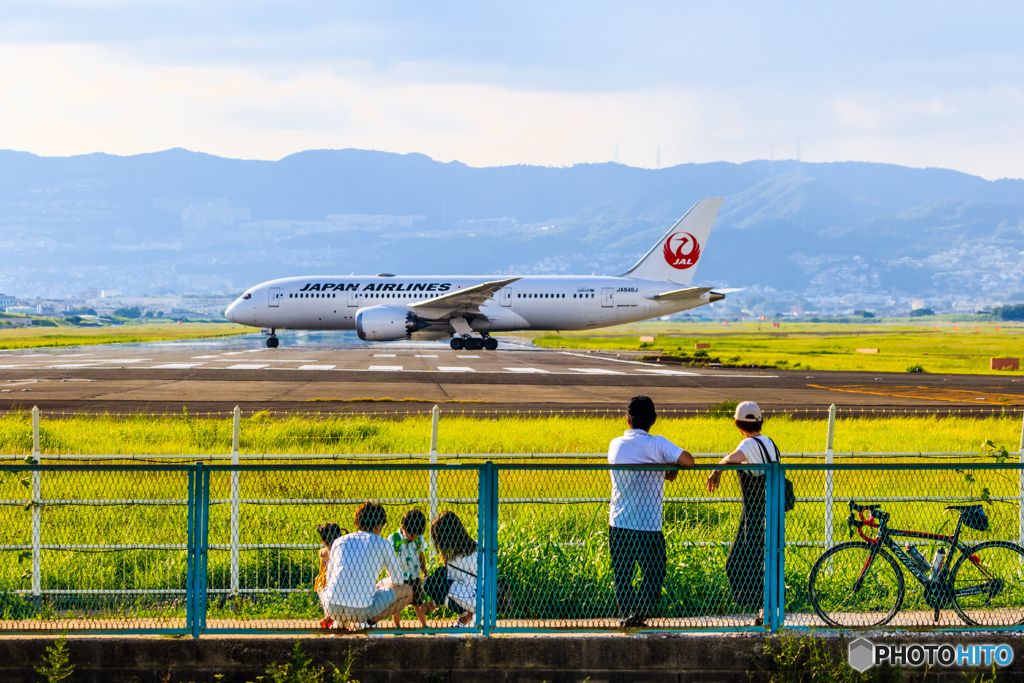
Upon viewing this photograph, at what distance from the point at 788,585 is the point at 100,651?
5501mm

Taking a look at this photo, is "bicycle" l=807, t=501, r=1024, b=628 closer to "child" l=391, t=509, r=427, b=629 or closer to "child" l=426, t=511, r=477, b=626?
"child" l=426, t=511, r=477, b=626

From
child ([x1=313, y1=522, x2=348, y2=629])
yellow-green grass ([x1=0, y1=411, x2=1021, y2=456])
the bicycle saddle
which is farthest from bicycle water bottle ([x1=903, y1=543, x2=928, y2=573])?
yellow-green grass ([x1=0, y1=411, x2=1021, y2=456])

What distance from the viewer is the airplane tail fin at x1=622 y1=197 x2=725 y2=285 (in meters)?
51.2

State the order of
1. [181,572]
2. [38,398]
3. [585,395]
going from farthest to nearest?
[585,395] < [38,398] < [181,572]

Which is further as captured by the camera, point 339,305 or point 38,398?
point 339,305

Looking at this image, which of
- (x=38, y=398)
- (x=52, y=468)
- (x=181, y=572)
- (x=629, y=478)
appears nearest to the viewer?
(x=52, y=468)

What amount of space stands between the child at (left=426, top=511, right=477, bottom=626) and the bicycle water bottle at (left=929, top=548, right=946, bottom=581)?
12.5ft

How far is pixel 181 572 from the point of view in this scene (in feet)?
27.4

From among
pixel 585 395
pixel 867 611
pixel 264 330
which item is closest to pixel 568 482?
pixel 867 611

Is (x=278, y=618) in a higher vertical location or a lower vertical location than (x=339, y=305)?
lower

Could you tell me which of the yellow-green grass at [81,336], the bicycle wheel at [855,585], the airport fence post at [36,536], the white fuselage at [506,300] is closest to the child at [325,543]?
the airport fence post at [36,536]

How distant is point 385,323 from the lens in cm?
4434

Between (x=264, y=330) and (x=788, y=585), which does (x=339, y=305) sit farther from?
(x=788, y=585)

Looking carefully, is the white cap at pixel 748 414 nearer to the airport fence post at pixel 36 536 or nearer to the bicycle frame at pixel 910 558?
the bicycle frame at pixel 910 558
